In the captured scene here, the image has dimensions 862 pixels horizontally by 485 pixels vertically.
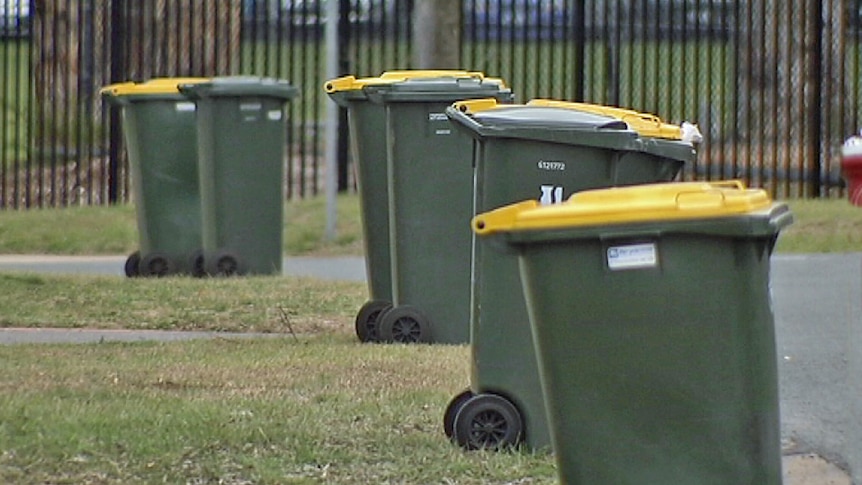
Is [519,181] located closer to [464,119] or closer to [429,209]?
[464,119]

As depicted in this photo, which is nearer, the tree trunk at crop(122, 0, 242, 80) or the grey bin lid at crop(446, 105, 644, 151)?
the grey bin lid at crop(446, 105, 644, 151)

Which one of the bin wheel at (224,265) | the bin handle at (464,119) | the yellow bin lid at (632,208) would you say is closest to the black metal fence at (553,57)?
the bin wheel at (224,265)

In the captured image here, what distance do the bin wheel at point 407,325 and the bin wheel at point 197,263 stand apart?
3077 mm

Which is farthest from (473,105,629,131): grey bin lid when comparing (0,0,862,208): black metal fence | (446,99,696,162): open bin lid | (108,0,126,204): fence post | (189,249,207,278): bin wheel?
(108,0,126,204): fence post

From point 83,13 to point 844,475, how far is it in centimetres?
1079

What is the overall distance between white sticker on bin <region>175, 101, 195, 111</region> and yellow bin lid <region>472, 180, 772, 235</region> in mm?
6583

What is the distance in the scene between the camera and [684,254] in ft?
14.3

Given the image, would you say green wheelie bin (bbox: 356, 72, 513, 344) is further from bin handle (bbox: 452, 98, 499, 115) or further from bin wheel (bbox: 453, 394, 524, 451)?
bin wheel (bbox: 453, 394, 524, 451)

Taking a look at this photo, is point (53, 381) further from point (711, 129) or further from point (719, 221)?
point (711, 129)

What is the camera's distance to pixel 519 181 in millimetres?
6043

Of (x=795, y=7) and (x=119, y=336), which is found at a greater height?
(x=795, y=7)

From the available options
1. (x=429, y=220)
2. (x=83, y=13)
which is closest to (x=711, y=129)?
(x=83, y=13)

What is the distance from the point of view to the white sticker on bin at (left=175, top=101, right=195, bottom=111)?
426 inches

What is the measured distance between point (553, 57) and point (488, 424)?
9.32 meters
